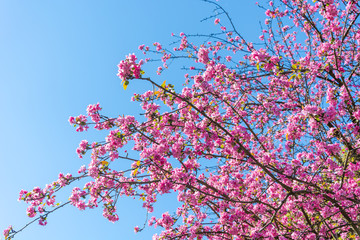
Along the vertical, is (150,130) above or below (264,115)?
below

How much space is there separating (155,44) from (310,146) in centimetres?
645

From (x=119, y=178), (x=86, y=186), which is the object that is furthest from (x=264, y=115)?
(x=86, y=186)

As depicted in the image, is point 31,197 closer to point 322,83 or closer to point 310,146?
point 310,146

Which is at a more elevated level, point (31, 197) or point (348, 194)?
point (31, 197)

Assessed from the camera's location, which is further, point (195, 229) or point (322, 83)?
point (322, 83)

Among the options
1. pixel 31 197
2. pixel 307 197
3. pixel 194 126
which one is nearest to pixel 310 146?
pixel 307 197

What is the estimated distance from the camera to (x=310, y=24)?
8.80m

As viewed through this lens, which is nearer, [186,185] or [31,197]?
[186,185]

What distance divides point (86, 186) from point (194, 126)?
2725 millimetres

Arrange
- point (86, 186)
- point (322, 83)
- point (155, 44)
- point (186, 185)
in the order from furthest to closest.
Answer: point (155, 44) < point (322, 83) < point (86, 186) < point (186, 185)

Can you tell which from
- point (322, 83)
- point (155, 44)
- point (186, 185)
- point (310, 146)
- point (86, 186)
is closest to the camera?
point (186, 185)

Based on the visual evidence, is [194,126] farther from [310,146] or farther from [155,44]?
[155,44]

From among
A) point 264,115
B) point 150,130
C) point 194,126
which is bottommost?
point 194,126

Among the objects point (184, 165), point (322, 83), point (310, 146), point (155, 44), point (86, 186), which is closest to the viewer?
point (184, 165)
